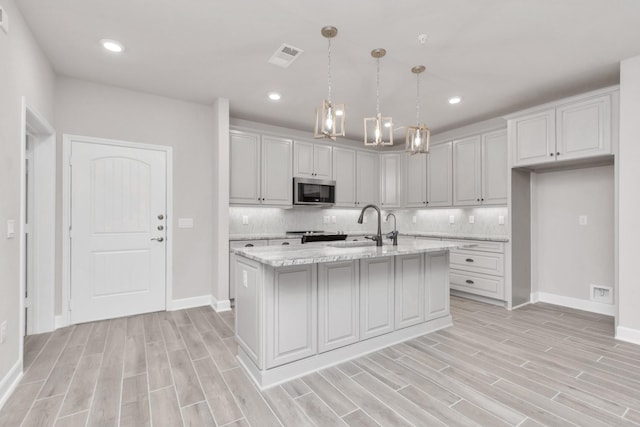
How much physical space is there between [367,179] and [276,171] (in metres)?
1.83

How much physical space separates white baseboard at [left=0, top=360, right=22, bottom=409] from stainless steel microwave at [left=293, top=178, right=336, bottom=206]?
11.1ft

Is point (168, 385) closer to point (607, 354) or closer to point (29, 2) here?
point (29, 2)

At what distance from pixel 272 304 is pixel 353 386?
795 millimetres

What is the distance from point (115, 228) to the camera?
11.7 feet

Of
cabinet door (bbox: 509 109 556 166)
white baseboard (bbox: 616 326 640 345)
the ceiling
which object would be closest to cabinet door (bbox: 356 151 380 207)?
the ceiling

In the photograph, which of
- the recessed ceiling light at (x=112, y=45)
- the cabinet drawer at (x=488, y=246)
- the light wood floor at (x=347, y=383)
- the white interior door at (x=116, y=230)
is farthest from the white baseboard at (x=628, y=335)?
the recessed ceiling light at (x=112, y=45)

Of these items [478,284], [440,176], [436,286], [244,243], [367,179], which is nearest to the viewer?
[436,286]

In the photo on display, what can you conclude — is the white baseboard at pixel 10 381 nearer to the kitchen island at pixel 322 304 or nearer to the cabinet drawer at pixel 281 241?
the kitchen island at pixel 322 304

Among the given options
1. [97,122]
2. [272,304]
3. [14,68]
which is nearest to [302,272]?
[272,304]

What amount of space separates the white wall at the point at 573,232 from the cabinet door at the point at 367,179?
2.45 metres

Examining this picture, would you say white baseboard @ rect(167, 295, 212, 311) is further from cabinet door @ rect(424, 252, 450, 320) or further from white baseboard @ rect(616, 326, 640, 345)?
white baseboard @ rect(616, 326, 640, 345)

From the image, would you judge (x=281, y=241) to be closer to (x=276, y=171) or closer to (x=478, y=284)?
(x=276, y=171)

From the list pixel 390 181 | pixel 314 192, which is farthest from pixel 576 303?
pixel 314 192

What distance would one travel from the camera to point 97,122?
3477 mm
